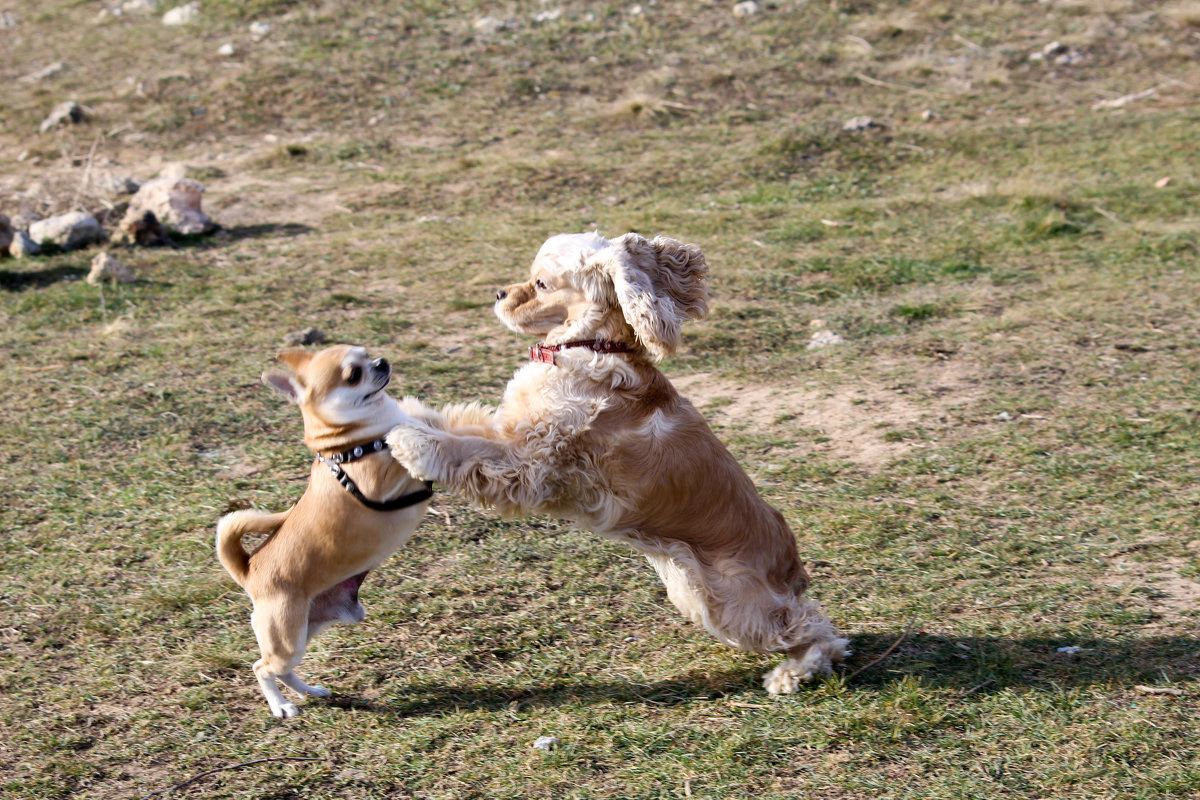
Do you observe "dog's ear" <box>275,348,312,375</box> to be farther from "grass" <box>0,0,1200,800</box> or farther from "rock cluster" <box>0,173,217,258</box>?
"rock cluster" <box>0,173,217,258</box>

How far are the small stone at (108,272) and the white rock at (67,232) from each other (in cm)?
83

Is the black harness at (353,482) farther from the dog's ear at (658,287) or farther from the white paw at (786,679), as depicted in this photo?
the white paw at (786,679)

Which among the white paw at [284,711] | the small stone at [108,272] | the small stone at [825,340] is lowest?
the small stone at [825,340]

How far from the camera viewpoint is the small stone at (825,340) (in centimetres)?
709

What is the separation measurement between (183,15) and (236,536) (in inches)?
493

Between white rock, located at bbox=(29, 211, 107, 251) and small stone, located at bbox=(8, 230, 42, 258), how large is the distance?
0.07 metres

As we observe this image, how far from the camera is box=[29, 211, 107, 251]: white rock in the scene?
9.05 meters

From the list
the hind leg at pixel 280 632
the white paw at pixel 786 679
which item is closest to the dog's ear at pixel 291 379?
the hind leg at pixel 280 632

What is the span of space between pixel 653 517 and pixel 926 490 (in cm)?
198

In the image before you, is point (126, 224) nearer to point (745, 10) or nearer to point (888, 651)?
point (888, 651)

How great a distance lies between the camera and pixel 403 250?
902 centimetres

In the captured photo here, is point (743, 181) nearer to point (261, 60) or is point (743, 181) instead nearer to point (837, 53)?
point (837, 53)

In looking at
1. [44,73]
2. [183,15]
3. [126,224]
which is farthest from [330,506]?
→ [183,15]

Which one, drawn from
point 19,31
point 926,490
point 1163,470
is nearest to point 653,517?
point 926,490
